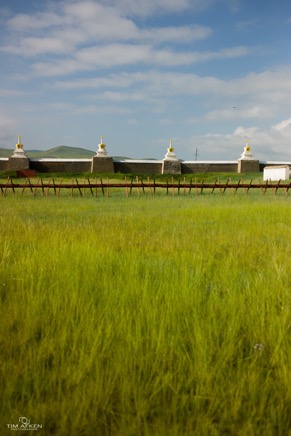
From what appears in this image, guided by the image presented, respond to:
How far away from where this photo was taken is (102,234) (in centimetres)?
621

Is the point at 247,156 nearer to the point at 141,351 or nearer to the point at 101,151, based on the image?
the point at 101,151

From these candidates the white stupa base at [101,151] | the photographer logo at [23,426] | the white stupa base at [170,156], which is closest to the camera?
the photographer logo at [23,426]

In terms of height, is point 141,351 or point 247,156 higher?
point 247,156

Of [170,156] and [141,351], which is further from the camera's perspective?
[170,156]

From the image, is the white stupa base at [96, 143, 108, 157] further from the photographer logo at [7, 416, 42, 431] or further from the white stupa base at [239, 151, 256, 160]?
the photographer logo at [7, 416, 42, 431]

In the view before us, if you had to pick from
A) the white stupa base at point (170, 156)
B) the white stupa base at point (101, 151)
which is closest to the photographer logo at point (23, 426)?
the white stupa base at point (101, 151)

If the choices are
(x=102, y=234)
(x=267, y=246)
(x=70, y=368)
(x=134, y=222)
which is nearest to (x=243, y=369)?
(x=70, y=368)

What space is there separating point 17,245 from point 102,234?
1.45m

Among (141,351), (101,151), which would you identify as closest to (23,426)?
(141,351)

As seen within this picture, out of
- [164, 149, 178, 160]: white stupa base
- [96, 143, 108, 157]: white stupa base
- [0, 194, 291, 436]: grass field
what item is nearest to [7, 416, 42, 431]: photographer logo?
[0, 194, 291, 436]: grass field

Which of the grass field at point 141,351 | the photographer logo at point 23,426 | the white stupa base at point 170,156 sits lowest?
the photographer logo at point 23,426

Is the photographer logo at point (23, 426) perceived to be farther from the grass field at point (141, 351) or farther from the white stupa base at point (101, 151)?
the white stupa base at point (101, 151)

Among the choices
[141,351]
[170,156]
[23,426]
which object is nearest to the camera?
[23,426]

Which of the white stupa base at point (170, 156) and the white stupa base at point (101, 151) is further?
the white stupa base at point (170, 156)
